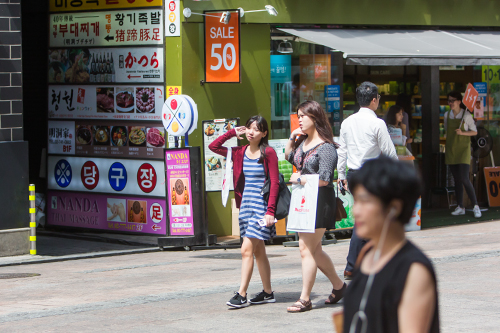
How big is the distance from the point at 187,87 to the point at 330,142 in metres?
5.47

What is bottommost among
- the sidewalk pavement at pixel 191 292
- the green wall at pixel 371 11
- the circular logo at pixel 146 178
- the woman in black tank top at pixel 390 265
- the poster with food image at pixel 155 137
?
the sidewalk pavement at pixel 191 292

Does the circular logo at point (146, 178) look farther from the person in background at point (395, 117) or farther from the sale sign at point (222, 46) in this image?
the person in background at point (395, 117)

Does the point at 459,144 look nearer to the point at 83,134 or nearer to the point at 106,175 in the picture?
the point at 106,175

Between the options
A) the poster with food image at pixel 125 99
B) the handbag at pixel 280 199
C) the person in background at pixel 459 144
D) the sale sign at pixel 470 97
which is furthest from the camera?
the sale sign at pixel 470 97

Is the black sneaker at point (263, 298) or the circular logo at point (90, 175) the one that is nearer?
the black sneaker at point (263, 298)

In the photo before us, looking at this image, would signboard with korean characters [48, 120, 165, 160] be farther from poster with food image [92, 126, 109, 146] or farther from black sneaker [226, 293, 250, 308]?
black sneaker [226, 293, 250, 308]

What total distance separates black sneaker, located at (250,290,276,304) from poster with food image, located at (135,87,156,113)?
5.71m

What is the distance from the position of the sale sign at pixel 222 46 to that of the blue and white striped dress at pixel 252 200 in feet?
16.1

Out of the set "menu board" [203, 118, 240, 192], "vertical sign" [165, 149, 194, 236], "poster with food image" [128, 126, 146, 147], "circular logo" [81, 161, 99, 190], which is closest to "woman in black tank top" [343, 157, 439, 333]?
"vertical sign" [165, 149, 194, 236]

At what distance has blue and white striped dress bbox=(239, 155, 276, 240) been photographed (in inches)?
262

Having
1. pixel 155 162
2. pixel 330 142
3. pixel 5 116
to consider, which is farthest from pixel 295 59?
pixel 330 142

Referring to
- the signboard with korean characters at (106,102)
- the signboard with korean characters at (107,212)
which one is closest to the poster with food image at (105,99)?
the signboard with korean characters at (106,102)

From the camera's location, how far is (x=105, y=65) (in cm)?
1234

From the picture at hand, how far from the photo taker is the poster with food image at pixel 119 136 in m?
12.3
